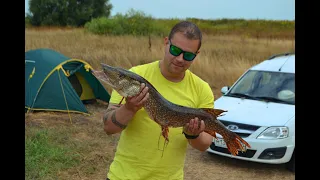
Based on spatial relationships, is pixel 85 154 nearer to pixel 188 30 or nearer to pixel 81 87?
pixel 81 87

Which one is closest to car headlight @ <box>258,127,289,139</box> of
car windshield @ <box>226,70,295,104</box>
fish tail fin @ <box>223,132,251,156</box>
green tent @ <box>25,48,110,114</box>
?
car windshield @ <box>226,70,295,104</box>

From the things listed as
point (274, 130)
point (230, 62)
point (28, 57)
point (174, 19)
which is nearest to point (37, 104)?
point (28, 57)

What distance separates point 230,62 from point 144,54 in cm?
365

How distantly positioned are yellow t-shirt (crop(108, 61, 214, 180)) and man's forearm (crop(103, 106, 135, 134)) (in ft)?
0.36

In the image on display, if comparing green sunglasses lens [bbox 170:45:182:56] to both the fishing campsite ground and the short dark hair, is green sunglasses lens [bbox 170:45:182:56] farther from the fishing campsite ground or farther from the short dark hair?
the fishing campsite ground

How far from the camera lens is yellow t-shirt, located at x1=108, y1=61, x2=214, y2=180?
2568 millimetres

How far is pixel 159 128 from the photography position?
2.56 meters

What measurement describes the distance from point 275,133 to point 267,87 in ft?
4.82

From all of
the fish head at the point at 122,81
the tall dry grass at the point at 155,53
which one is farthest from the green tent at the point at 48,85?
the fish head at the point at 122,81

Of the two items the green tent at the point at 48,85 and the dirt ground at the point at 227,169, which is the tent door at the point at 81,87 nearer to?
the green tent at the point at 48,85

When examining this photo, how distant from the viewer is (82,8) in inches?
1930

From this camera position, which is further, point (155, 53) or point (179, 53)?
point (155, 53)

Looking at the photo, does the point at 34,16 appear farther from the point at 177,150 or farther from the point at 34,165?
the point at 177,150

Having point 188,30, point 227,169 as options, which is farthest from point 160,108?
point 227,169
